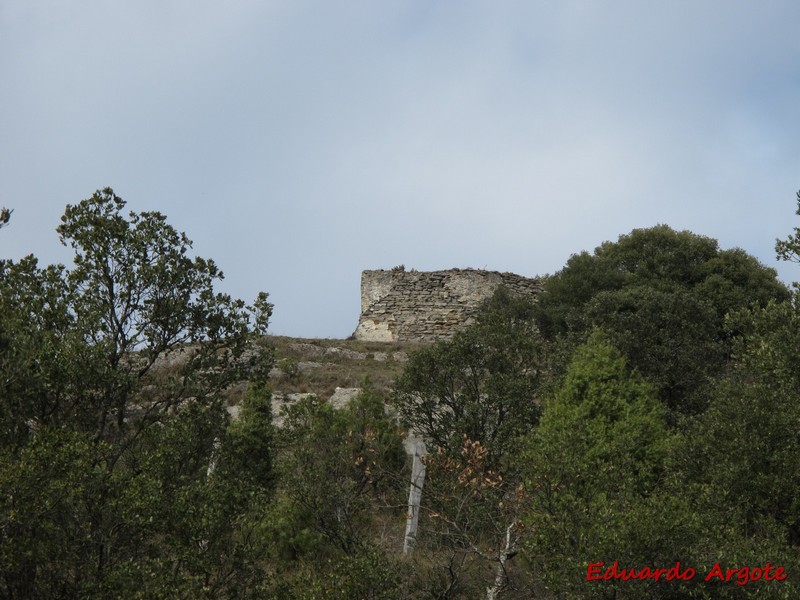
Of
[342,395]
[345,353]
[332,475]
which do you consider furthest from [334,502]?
[345,353]

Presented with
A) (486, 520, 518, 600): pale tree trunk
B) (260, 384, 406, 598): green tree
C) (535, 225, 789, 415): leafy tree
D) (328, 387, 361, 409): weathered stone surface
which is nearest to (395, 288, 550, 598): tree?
(260, 384, 406, 598): green tree

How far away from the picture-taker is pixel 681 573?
12.7 metres

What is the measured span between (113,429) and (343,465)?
319 inches

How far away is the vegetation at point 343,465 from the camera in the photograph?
11539 millimetres

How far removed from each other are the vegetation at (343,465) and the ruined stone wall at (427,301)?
17924 millimetres

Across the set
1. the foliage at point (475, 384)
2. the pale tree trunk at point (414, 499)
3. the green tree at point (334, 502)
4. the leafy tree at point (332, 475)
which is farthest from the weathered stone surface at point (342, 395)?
the pale tree trunk at point (414, 499)

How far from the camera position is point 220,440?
13719 millimetres

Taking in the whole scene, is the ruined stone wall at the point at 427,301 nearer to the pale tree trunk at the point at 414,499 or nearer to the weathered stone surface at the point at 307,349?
the weathered stone surface at the point at 307,349

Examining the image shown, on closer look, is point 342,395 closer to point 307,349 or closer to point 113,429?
point 307,349

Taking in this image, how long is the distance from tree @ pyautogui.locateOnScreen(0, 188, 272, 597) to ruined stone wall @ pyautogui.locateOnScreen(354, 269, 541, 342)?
2680 cm

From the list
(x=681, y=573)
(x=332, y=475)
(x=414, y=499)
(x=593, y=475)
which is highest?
(x=593, y=475)

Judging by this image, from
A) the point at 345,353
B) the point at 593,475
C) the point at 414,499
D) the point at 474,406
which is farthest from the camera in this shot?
the point at 345,353

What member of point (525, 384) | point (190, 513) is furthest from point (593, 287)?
point (190, 513)

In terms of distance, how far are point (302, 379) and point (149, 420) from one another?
59.2 ft
